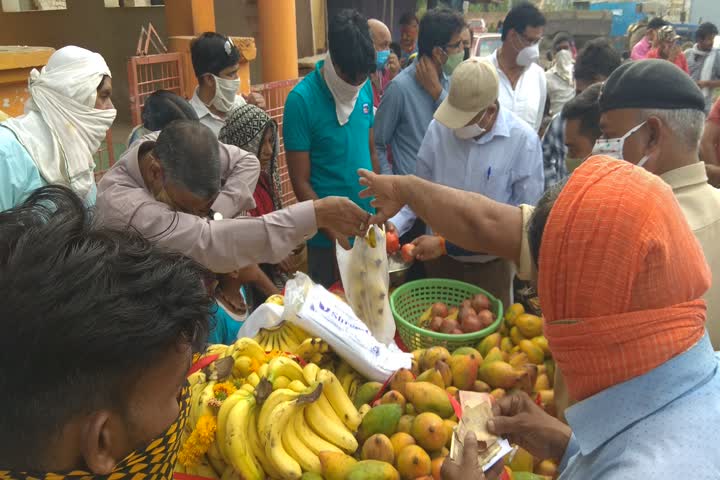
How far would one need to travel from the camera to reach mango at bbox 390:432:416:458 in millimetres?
1840

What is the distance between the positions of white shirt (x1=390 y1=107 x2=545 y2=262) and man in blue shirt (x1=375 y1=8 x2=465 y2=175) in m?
0.78

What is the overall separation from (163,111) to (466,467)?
2899 millimetres

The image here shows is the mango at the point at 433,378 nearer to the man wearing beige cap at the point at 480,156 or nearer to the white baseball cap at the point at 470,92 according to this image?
the man wearing beige cap at the point at 480,156

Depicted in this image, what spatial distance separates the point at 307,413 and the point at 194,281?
1018 millimetres

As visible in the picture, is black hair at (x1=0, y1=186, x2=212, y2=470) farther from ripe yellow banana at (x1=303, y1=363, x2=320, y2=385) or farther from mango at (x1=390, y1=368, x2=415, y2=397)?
mango at (x1=390, y1=368, x2=415, y2=397)

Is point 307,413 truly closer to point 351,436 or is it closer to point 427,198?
point 351,436

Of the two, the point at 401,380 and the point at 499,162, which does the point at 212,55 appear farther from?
the point at 401,380

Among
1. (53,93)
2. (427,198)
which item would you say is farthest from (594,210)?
(53,93)

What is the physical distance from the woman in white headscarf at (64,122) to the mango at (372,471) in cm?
215

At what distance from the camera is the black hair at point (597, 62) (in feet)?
14.6

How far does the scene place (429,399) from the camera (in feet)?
6.54

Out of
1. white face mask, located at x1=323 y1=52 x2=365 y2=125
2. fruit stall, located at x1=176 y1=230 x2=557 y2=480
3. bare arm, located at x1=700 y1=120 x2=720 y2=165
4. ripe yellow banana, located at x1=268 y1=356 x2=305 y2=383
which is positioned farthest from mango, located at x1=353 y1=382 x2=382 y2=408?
bare arm, located at x1=700 y1=120 x2=720 y2=165

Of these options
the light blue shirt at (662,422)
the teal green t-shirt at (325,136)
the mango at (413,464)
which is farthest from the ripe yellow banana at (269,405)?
the teal green t-shirt at (325,136)

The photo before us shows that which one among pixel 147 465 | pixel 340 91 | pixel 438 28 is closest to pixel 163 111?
pixel 340 91
